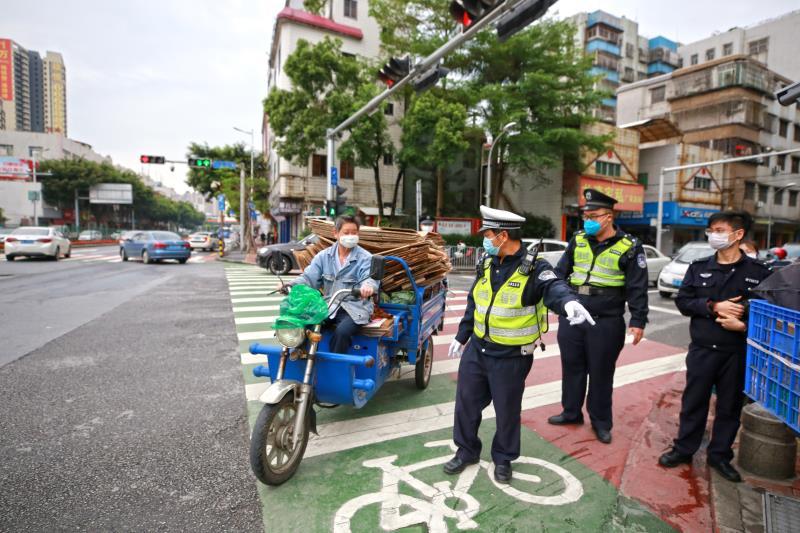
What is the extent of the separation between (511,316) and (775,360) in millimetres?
1441

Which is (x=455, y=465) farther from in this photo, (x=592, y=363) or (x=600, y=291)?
(x=600, y=291)

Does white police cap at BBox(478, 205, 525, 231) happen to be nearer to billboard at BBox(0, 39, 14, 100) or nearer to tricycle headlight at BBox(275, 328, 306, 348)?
tricycle headlight at BBox(275, 328, 306, 348)

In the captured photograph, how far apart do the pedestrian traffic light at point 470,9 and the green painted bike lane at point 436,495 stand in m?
5.77

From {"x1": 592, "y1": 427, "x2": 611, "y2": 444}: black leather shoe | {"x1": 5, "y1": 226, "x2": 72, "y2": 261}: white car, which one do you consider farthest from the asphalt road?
{"x1": 5, "y1": 226, "x2": 72, "y2": 261}: white car

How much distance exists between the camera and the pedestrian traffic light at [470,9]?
644 centimetres

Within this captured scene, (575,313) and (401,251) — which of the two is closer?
(575,313)

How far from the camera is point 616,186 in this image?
28344mm

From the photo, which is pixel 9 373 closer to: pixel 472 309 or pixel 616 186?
pixel 472 309

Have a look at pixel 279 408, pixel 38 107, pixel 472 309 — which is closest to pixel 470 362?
pixel 472 309

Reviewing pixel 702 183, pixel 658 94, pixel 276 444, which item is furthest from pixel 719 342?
pixel 658 94

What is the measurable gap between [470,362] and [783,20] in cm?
5951

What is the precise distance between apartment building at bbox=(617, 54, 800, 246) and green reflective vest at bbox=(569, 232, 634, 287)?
3256cm

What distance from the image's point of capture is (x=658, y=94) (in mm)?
40906

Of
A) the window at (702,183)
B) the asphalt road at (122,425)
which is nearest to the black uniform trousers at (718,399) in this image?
the asphalt road at (122,425)
